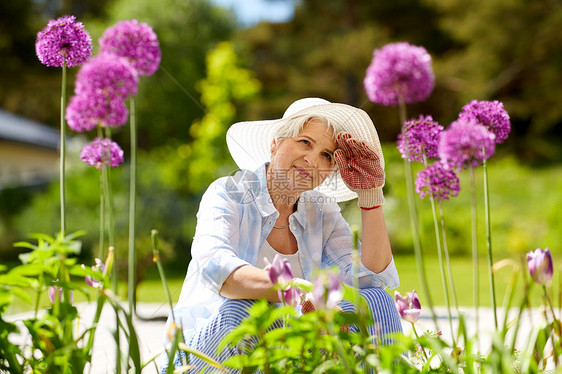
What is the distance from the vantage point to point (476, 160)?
3.47 ft

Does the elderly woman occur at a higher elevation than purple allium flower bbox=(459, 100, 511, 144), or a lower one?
lower

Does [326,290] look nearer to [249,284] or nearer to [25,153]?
[249,284]

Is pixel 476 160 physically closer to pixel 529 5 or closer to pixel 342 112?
pixel 342 112

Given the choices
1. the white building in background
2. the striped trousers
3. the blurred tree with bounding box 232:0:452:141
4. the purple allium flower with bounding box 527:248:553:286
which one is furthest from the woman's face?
the blurred tree with bounding box 232:0:452:141

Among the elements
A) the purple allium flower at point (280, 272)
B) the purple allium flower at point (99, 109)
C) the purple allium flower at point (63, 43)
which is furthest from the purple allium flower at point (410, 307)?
the purple allium flower at point (63, 43)

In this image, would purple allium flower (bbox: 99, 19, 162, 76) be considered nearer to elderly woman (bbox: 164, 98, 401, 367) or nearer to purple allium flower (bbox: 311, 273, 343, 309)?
elderly woman (bbox: 164, 98, 401, 367)

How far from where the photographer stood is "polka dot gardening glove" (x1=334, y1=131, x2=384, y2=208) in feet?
5.74

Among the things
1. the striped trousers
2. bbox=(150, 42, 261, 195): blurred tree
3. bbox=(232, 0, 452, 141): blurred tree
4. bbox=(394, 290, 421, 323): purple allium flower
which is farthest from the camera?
bbox=(232, 0, 452, 141): blurred tree

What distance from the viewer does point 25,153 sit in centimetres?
1326

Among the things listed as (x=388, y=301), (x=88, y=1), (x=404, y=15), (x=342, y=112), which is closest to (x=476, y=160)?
(x=388, y=301)

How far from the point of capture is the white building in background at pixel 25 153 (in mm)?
11913

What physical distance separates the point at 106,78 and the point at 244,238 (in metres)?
0.85

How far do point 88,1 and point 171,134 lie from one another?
22.2 feet

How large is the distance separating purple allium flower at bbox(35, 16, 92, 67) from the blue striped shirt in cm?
57
